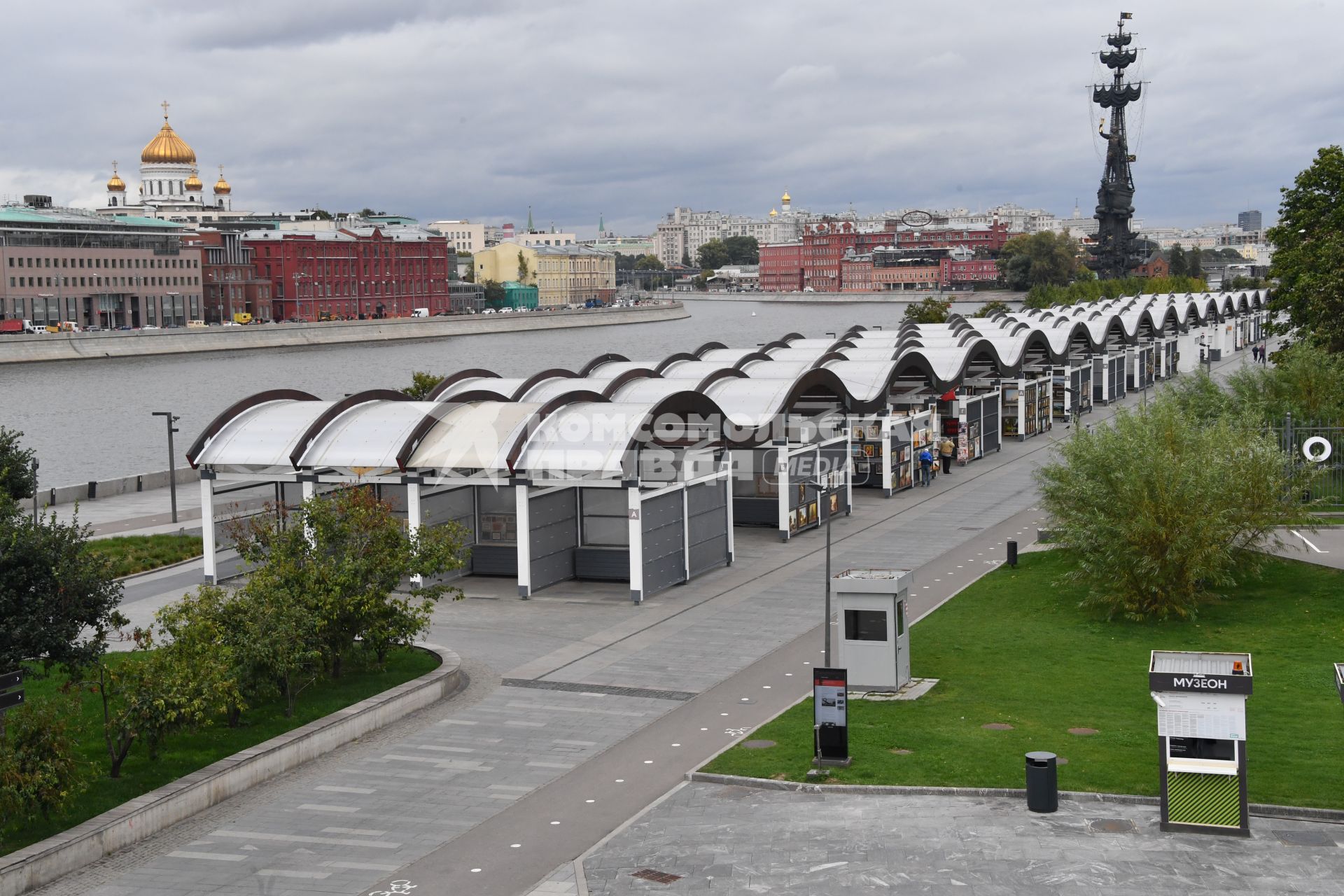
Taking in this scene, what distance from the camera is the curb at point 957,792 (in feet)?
42.3

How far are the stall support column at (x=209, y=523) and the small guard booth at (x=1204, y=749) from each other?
62.8 ft

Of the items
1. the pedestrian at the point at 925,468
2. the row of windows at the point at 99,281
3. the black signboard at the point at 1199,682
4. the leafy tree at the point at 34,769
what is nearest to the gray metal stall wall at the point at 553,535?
the leafy tree at the point at 34,769

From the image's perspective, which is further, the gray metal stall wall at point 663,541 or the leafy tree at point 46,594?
the gray metal stall wall at point 663,541

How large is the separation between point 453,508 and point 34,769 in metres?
14.5

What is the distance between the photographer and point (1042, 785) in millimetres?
13180

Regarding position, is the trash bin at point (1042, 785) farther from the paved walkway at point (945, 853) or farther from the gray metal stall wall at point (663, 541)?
the gray metal stall wall at point (663, 541)

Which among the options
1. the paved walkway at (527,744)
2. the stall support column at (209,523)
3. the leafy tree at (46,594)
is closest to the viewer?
the paved walkway at (527,744)

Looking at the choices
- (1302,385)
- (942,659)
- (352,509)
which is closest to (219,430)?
(352,509)

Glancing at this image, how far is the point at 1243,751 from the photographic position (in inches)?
487

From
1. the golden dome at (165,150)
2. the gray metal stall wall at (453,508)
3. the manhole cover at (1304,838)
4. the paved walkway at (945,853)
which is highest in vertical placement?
the golden dome at (165,150)

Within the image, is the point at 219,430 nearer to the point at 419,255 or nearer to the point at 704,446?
the point at 704,446

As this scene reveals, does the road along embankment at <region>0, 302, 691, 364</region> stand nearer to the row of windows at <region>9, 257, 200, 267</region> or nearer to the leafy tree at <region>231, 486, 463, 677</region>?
the row of windows at <region>9, 257, 200, 267</region>

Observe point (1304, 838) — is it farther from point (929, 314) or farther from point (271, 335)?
point (271, 335)

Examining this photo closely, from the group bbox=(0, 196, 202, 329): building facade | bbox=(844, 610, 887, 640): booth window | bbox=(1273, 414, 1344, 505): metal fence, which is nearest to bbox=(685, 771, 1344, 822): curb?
bbox=(844, 610, 887, 640): booth window
